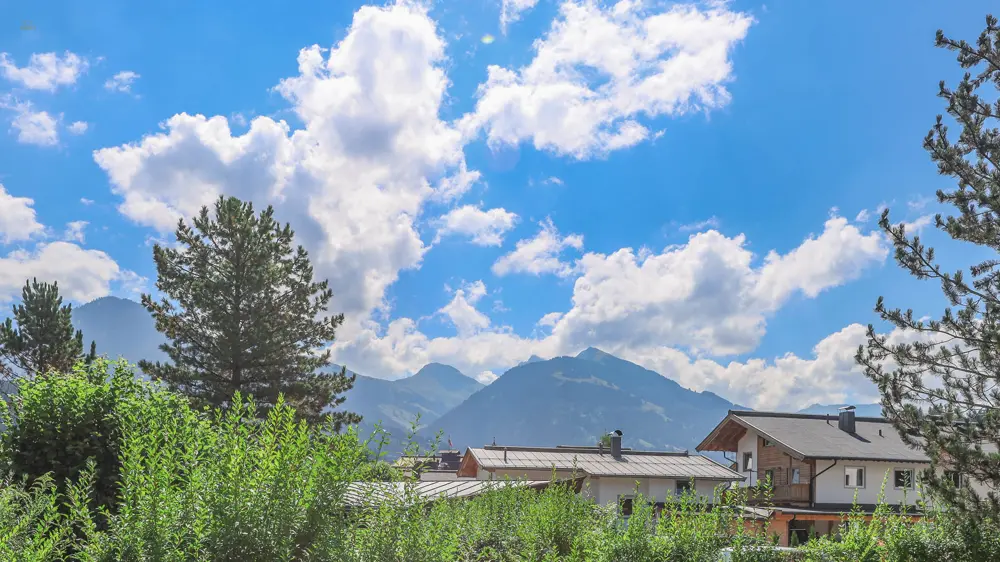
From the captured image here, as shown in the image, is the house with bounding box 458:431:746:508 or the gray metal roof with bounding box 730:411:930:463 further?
the house with bounding box 458:431:746:508

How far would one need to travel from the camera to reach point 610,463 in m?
37.3

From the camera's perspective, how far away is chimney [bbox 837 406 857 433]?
3766 cm

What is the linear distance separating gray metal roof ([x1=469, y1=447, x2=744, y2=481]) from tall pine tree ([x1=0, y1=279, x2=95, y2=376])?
1995cm

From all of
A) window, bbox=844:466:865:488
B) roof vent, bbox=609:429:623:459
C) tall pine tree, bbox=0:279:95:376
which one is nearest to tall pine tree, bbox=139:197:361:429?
tall pine tree, bbox=0:279:95:376

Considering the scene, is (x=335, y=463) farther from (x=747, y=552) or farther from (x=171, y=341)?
(x=171, y=341)

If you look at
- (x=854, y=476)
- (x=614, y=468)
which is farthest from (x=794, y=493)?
(x=614, y=468)

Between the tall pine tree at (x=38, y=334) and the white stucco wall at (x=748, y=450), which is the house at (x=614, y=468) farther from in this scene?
the tall pine tree at (x=38, y=334)

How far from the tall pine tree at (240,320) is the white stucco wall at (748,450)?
2220 cm

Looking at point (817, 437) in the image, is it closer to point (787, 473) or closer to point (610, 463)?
point (787, 473)

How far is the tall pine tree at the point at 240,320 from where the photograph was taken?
86.8 ft

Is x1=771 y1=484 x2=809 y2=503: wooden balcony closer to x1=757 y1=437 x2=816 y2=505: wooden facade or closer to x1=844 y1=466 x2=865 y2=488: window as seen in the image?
x1=757 y1=437 x2=816 y2=505: wooden facade

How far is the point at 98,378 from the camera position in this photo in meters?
7.34

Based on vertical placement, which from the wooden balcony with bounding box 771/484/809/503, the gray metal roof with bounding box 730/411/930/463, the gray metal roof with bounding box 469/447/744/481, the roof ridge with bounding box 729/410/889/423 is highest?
the roof ridge with bounding box 729/410/889/423

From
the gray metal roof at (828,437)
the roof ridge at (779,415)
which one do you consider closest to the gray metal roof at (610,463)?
the gray metal roof at (828,437)
